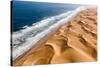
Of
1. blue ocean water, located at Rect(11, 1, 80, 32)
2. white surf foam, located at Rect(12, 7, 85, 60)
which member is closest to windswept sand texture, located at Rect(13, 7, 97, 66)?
white surf foam, located at Rect(12, 7, 85, 60)

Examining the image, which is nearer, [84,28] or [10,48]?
[10,48]

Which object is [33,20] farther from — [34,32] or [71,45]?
[71,45]

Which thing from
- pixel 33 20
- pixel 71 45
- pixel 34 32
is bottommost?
pixel 71 45

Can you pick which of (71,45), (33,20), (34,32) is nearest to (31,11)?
(33,20)

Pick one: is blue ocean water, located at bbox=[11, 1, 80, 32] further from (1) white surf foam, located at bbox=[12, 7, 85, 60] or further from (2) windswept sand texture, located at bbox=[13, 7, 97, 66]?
(2) windswept sand texture, located at bbox=[13, 7, 97, 66]

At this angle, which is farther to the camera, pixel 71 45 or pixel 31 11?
pixel 71 45
